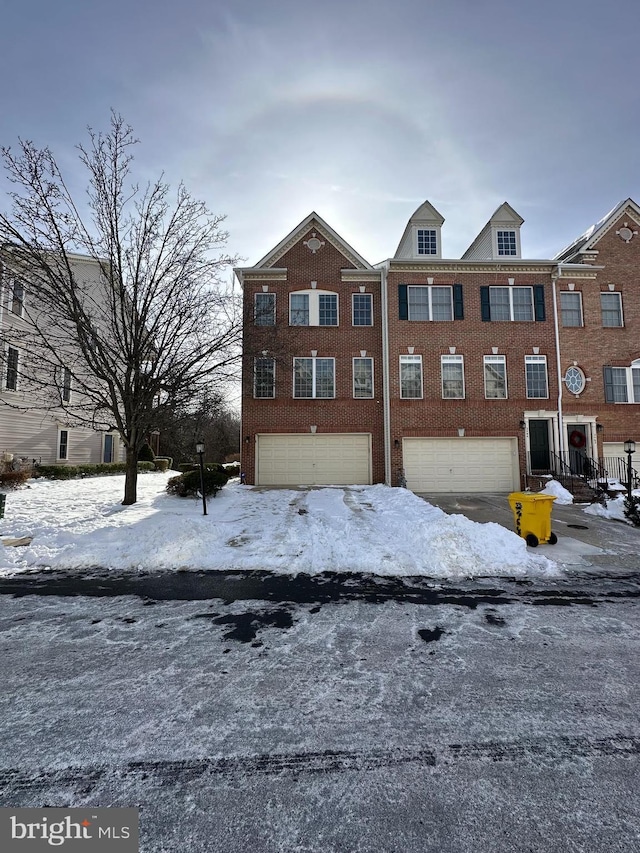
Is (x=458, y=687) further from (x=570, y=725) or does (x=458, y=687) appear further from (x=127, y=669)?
(x=127, y=669)

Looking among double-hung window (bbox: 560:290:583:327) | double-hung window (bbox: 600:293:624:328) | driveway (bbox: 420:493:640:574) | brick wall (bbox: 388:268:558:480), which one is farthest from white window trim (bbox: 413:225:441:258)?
driveway (bbox: 420:493:640:574)

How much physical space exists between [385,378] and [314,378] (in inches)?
125

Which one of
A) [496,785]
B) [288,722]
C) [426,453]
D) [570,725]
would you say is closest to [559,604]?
[570,725]

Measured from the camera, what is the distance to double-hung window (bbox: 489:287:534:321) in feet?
58.2

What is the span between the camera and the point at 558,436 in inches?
669

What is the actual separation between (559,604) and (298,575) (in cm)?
344

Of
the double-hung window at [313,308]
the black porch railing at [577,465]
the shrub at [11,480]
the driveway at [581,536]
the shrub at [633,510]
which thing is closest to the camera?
the driveway at [581,536]

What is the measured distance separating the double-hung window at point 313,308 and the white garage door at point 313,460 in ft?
17.1

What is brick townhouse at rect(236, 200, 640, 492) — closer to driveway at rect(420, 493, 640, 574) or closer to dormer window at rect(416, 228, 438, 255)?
dormer window at rect(416, 228, 438, 255)

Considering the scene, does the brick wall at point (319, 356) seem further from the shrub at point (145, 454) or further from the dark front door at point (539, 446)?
the shrub at point (145, 454)

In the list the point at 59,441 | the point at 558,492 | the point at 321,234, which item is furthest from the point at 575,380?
the point at 59,441

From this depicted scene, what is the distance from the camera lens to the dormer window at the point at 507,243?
18.2 m

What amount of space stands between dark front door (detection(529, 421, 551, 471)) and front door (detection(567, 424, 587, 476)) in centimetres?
88

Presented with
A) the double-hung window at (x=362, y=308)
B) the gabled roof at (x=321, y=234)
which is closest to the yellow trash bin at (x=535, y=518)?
the double-hung window at (x=362, y=308)
